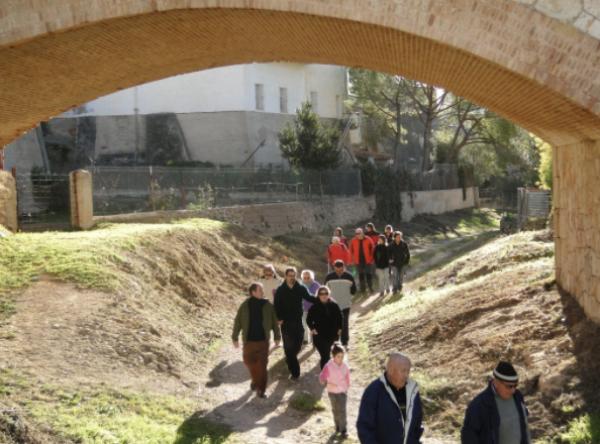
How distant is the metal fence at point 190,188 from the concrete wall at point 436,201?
28.9 feet

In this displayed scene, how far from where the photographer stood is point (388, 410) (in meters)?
5.84

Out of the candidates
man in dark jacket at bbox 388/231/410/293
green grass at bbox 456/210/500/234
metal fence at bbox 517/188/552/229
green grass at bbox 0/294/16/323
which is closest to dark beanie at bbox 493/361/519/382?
green grass at bbox 0/294/16/323

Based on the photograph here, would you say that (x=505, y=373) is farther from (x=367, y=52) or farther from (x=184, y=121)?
(x=184, y=121)

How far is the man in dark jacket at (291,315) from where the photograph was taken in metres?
11.5

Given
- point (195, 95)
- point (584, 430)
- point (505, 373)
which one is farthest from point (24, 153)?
point (505, 373)

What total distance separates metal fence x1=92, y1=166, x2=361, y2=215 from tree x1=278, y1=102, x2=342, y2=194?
2.15 meters

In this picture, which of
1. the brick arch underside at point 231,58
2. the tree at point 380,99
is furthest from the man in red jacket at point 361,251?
the tree at point 380,99

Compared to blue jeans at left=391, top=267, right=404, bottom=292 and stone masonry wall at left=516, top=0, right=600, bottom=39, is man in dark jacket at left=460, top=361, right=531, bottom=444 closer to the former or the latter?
stone masonry wall at left=516, top=0, right=600, bottom=39

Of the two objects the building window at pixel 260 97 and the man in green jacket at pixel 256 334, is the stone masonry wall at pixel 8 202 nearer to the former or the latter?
the man in green jacket at pixel 256 334

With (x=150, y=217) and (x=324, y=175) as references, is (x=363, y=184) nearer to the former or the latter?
(x=324, y=175)

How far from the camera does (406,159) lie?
54688 millimetres

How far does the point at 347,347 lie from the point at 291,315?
2.07 meters

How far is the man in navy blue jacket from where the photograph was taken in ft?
19.0

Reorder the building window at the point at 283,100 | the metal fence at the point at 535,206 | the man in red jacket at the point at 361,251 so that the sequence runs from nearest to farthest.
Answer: the man in red jacket at the point at 361,251 < the metal fence at the point at 535,206 < the building window at the point at 283,100
